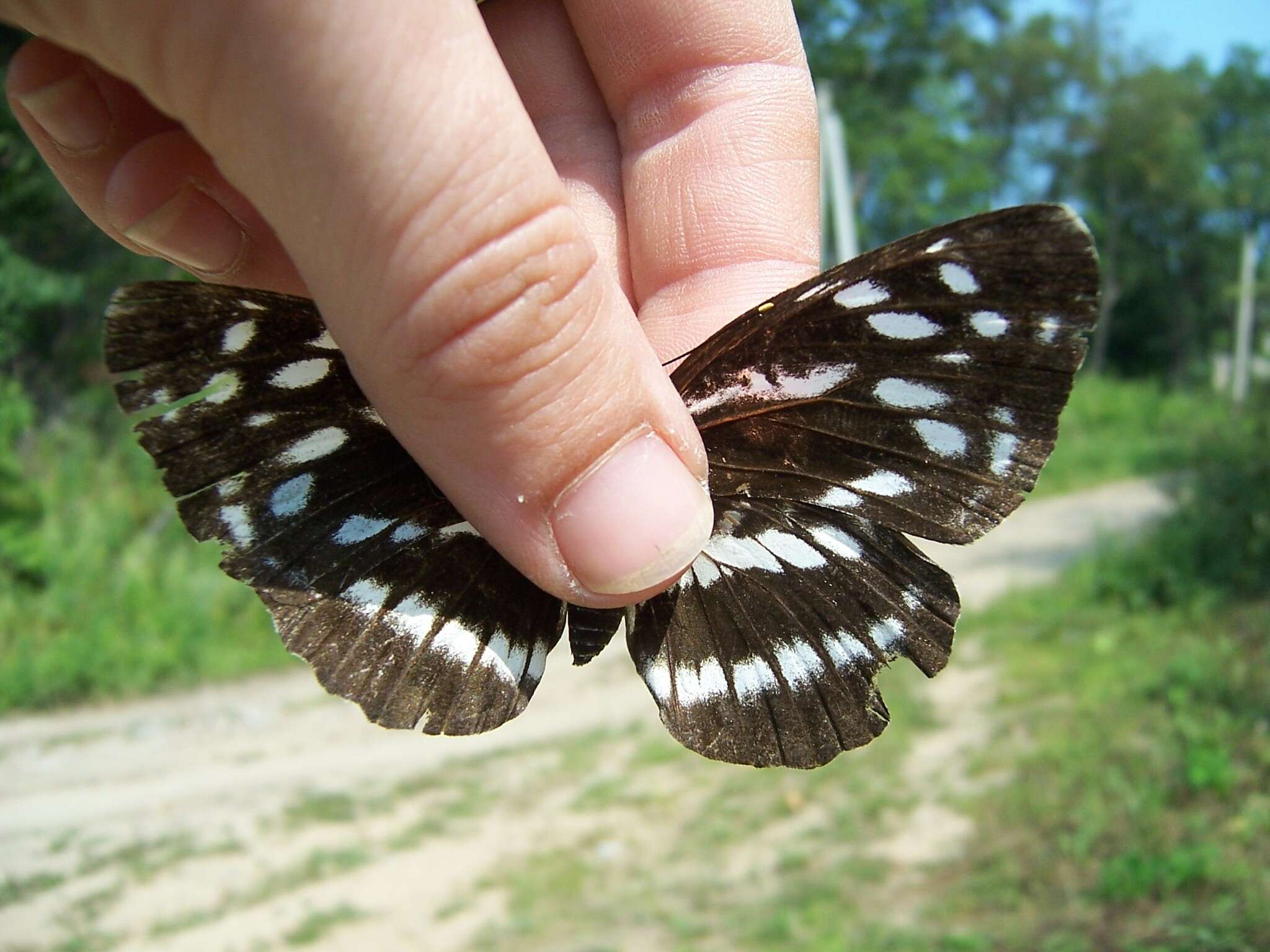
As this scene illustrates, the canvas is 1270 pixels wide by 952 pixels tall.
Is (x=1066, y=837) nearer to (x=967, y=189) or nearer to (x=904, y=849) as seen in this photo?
(x=904, y=849)

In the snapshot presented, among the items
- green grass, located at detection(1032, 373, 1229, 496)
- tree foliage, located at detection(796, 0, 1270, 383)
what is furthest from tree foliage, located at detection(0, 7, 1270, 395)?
green grass, located at detection(1032, 373, 1229, 496)

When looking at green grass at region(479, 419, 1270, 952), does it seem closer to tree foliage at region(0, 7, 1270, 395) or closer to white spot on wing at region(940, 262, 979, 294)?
white spot on wing at region(940, 262, 979, 294)

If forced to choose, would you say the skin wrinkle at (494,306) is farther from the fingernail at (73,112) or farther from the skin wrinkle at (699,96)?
the skin wrinkle at (699,96)

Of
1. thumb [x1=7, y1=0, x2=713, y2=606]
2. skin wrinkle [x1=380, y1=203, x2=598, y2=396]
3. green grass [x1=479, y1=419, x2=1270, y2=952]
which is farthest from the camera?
green grass [x1=479, y1=419, x2=1270, y2=952]

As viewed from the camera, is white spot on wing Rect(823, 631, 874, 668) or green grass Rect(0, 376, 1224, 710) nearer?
white spot on wing Rect(823, 631, 874, 668)

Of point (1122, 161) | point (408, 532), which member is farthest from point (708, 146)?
point (1122, 161)

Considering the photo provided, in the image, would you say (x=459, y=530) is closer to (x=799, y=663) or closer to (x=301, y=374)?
(x=301, y=374)

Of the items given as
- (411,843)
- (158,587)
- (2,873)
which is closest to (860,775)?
(411,843)

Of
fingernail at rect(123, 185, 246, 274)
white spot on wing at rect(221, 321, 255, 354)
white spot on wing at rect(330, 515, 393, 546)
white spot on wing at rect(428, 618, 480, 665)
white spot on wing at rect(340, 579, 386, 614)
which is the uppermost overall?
fingernail at rect(123, 185, 246, 274)
